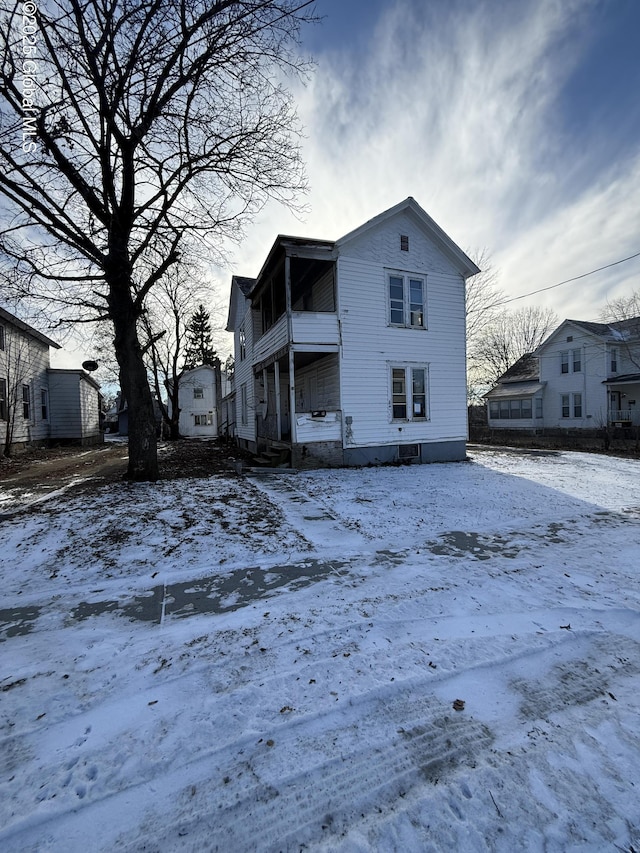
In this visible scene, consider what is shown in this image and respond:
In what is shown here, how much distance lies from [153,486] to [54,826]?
25.4 ft

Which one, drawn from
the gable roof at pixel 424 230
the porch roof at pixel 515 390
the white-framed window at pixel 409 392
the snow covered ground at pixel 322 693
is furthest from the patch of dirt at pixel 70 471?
the porch roof at pixel 515 390

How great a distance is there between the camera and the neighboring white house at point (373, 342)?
11578mm

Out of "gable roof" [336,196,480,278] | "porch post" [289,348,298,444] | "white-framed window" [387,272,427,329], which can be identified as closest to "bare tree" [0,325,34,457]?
"porch post" [289,348,298,444]

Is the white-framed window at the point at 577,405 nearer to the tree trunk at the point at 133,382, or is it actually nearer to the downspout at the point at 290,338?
the downspout at the point at 290,338

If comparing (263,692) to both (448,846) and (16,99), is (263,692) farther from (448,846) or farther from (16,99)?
(16,99)

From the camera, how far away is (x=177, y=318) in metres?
28.6

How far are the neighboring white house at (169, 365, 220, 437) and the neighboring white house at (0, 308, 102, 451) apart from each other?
455 inches

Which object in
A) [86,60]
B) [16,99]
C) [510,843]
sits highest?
[86,60]

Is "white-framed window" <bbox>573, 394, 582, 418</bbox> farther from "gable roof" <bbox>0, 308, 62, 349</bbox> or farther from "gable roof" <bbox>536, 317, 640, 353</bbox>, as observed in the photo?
"gable roof" <bbox>0, 308, 62, 349</bbox>

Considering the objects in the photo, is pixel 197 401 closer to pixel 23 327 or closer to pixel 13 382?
pixel 23 327

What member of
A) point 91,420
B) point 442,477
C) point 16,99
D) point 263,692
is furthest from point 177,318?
point 263,692

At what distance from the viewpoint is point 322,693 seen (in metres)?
2.33

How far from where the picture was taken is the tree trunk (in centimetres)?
933

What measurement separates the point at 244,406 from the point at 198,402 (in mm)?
19333
